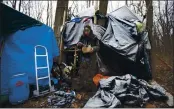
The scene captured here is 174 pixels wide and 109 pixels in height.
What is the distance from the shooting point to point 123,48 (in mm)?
5668

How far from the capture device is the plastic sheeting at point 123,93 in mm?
4188

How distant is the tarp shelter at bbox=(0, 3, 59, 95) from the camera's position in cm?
451

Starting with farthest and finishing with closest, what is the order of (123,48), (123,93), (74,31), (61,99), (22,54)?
(74,31)
(123,48)
(22,54)
(61,99)
(123,93)

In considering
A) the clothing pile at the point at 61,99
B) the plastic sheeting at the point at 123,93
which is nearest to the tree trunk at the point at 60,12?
the clothing pile at the point at 61,99

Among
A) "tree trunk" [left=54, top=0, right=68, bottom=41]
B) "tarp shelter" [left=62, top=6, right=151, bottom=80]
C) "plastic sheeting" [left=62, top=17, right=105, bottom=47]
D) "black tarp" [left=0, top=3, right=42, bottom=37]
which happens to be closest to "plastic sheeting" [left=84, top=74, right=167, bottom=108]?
"tarp shelter" [left=62, top=6, right=151, bottom=80]

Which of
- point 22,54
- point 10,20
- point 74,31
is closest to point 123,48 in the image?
point 74,31

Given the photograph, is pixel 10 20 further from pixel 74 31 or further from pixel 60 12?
pixel 60 12

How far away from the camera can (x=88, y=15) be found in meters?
6.94

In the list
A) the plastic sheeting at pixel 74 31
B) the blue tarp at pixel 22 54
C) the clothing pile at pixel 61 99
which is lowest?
the clothing pile at pixel 61 99

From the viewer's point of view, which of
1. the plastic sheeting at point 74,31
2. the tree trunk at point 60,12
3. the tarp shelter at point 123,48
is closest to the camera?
the tarp shelter at point 123,48

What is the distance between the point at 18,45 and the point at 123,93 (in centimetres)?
261

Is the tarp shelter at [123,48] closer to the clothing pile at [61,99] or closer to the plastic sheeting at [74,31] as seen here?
the plastic sheeting at [74,31]

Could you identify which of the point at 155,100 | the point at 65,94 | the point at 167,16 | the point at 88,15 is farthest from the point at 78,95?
the point at 167,16

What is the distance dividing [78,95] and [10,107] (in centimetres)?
153
